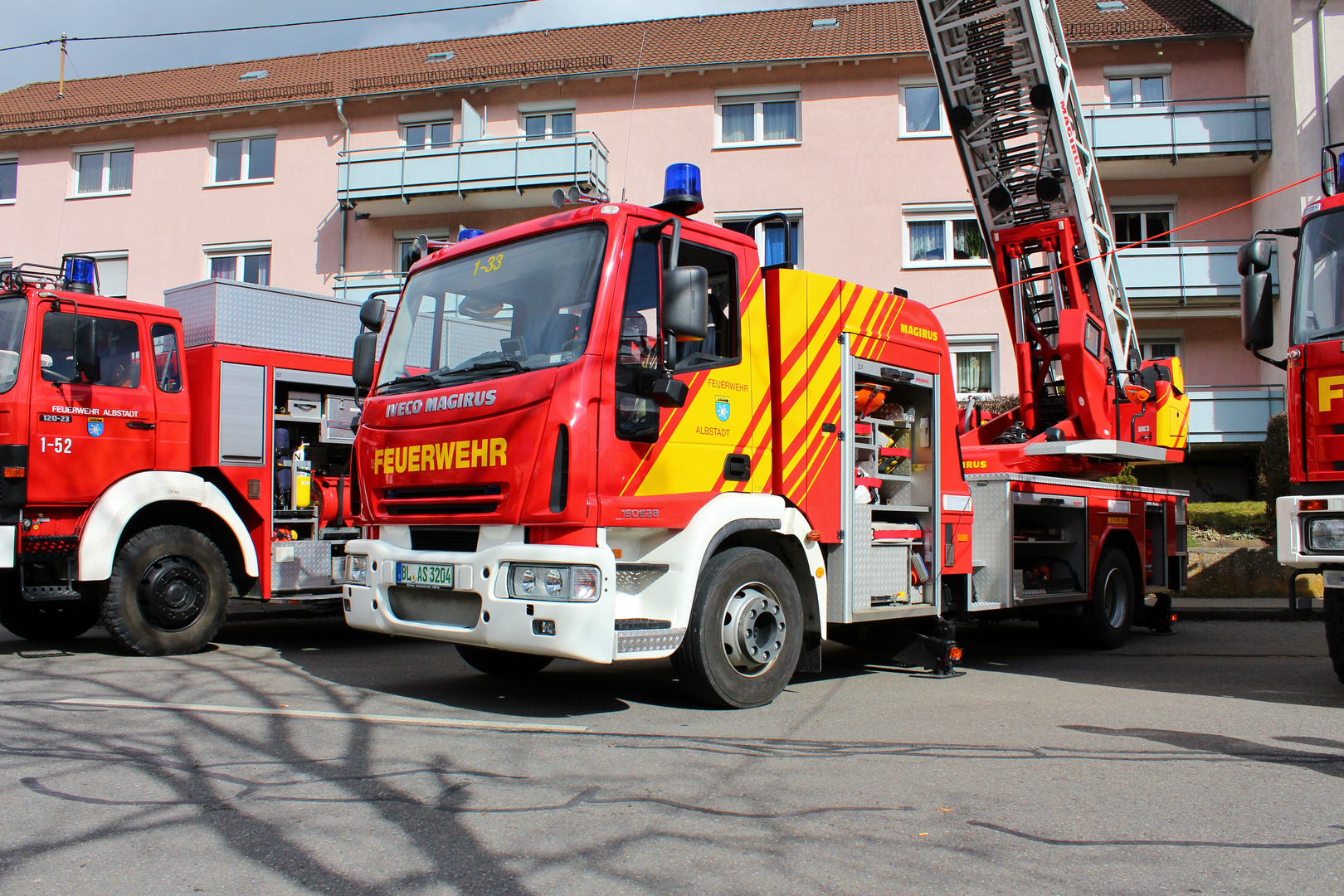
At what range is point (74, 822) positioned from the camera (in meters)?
3.71

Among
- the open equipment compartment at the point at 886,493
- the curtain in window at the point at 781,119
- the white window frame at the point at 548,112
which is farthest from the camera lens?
the white window frame at the point at 548,112

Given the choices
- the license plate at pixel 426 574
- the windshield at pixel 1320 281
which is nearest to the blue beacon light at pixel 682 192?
the license plate at pixel 426 574

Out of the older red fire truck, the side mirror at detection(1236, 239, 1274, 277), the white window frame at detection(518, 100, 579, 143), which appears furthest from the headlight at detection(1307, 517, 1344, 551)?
the white window frame at detection(518, 100, 579, 143)

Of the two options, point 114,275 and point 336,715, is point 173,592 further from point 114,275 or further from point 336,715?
point 114,275

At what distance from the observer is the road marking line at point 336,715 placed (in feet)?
18.1

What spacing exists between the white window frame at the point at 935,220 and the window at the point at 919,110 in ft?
5.37

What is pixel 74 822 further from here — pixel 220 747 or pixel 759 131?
pixel 759 131

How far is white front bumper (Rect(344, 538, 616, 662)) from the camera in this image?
5258 millimetres

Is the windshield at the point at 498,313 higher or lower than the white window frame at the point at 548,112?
lower

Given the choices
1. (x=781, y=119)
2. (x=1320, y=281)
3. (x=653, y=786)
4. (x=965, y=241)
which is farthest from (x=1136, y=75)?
(x=653, y=786)

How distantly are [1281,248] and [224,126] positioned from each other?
75.0 ft

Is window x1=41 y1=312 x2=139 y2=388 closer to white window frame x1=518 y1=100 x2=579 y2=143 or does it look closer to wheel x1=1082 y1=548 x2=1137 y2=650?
wheel x1=1082 y1=548 x2=1137 y2=650

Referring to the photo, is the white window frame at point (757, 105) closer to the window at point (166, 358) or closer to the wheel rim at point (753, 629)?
the window at point (166, 358)

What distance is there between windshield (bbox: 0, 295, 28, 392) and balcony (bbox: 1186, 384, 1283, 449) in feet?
64.6
